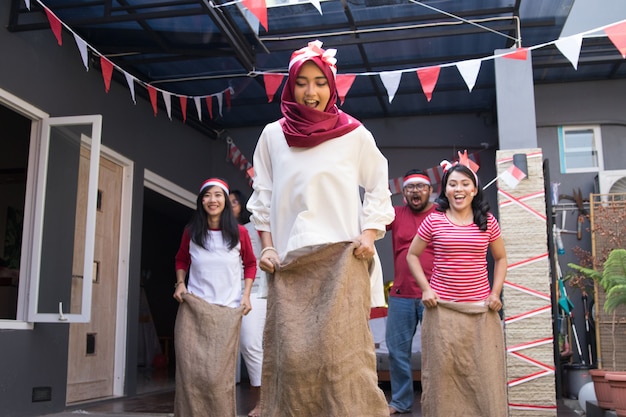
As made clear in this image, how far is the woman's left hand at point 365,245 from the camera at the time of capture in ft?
7.97

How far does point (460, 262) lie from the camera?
3668mm

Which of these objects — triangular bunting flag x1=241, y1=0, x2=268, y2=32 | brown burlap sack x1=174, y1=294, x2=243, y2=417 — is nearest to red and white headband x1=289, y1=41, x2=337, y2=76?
brown burlap sack x1=174, y1=294, x2=243, y2=417

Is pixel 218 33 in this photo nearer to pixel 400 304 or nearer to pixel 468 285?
pixel 400 304

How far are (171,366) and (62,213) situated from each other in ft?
20.2

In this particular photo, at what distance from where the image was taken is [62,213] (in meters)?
5.56

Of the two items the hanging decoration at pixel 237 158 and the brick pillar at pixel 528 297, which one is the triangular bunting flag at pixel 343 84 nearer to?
the brick pillar at pixel 528 297

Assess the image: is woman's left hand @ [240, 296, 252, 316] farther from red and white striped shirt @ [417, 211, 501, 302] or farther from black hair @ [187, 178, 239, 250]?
red and white striped shirt @ [417, 211, 501, 302]

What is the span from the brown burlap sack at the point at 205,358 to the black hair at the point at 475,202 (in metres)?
1.34

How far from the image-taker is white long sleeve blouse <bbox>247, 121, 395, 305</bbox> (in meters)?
2.48

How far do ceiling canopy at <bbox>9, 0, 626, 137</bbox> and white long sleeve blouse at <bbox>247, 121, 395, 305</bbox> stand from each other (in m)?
2.74

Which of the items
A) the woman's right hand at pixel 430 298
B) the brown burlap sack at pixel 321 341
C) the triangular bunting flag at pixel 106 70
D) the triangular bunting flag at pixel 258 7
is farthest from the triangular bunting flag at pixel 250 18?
the brown burlap sack at pixel 321 341

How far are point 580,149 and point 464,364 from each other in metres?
5.21

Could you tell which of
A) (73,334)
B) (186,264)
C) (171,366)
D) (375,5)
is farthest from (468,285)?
(171,366)

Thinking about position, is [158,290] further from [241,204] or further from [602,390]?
[602,390]
